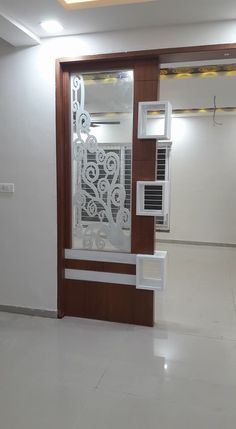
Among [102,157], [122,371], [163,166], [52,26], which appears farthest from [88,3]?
[163,166]

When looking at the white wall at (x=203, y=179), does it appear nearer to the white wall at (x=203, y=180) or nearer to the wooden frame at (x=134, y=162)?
the white wall at (x=203, y=180)

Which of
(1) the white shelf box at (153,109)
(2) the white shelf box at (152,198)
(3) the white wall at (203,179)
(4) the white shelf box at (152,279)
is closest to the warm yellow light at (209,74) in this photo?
(1) the white shelf box at (153,109)

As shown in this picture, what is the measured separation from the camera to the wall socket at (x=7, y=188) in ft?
11.1

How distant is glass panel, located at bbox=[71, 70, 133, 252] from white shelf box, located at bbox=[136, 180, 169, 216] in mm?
152

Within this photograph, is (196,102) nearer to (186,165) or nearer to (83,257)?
(186,165)

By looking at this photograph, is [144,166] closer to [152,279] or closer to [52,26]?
[152,279]

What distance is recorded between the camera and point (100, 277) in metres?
3.28

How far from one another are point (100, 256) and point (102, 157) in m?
0.94

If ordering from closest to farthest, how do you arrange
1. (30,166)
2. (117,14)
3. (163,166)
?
(117,14), (30,166), (163,166)

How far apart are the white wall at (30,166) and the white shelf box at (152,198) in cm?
84

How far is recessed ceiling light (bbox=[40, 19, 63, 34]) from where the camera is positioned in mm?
2816

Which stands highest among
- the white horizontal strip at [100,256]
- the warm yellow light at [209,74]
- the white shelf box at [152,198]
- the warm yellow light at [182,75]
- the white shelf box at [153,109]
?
the warm yellow light at [209,74]

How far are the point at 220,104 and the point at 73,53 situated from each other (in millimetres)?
3560

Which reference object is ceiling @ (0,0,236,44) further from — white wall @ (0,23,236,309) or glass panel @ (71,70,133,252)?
glass panel @ (71,70,133,252)
